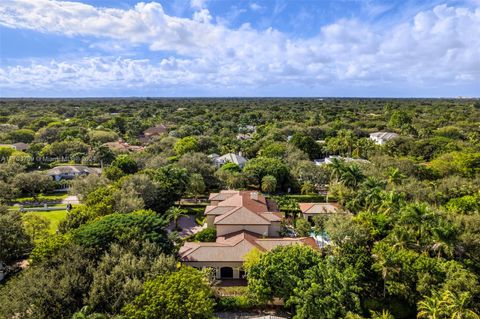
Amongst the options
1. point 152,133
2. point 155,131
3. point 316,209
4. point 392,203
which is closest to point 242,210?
point 316,209

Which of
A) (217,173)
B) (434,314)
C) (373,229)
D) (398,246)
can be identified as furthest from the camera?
(217,173)

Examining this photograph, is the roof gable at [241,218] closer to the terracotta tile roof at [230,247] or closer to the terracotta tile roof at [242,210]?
the terracotta tile roof at [242,210]

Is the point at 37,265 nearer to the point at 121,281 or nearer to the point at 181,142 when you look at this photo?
the point at 121,281

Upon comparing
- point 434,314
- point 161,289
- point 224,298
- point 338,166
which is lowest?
point 224,298

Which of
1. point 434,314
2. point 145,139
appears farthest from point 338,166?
point 145,139

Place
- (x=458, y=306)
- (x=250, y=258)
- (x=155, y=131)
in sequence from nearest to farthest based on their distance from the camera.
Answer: (x=458, y=306), (x=250, y=258), (x=155, y=131)

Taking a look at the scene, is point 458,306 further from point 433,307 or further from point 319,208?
point 319,208

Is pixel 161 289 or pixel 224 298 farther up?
pixel 161 289

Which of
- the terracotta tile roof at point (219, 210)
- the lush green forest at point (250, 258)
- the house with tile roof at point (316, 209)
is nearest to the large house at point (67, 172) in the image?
the lush green forest at point (250, 258)
